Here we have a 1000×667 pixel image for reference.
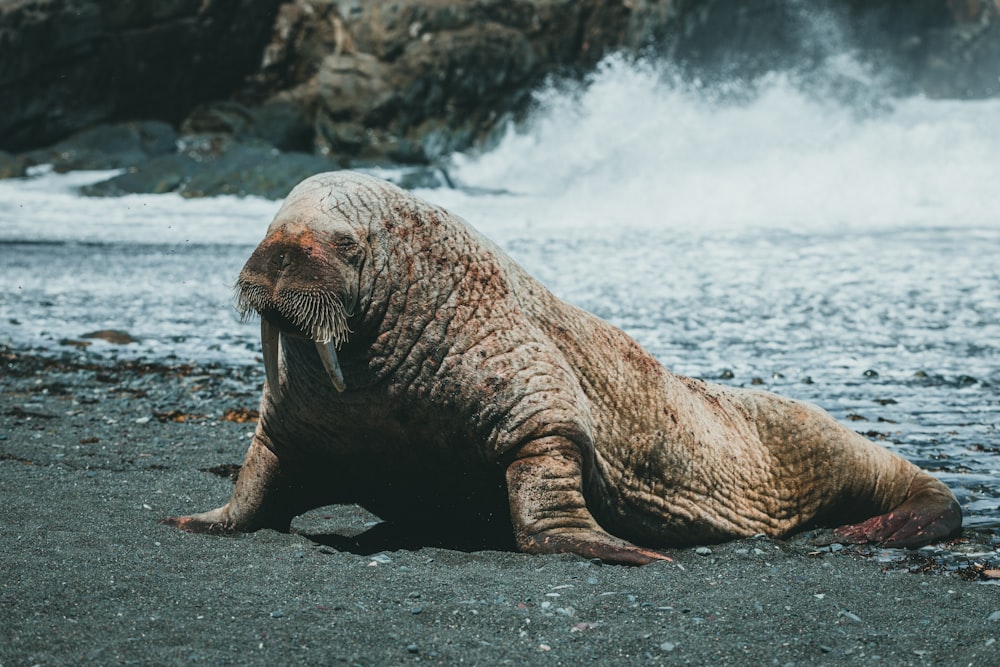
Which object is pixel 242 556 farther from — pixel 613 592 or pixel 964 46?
pixel 964 46

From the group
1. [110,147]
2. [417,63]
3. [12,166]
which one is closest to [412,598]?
[12,166]

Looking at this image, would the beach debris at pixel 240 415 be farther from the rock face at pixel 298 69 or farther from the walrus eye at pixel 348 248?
the rock face at pixel 298 69

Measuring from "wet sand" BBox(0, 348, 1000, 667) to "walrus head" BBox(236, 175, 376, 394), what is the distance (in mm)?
761

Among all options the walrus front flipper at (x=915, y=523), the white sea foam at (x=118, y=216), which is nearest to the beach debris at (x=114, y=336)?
the walrus front flipper at (x=915, y=523)

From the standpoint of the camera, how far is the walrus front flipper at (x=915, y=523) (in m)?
4.95

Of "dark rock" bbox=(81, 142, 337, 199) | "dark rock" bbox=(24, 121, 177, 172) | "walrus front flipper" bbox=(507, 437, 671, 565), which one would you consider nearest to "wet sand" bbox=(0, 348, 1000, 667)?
"walrus front flipper" bbox=(507, 437, 671, 565)

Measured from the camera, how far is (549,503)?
4312 mm

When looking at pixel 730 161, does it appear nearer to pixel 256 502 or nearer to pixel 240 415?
pixel 240 415

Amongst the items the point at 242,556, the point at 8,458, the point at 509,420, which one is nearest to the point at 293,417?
the point at 242,556

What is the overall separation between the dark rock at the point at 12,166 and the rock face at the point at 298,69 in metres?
0.07

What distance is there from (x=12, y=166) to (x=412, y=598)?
2731cm

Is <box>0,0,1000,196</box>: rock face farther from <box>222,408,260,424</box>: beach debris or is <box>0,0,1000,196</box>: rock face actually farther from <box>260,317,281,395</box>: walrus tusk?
<box>260,317,281,395</box>: walrus tusk

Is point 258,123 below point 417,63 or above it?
below

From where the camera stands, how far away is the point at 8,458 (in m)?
6.10
